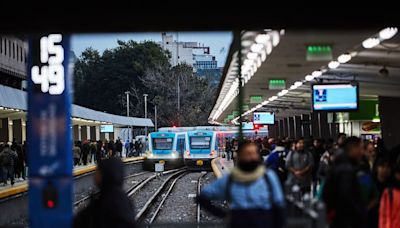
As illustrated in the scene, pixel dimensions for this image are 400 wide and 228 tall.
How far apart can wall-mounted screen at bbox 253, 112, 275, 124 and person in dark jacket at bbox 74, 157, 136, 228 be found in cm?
3093

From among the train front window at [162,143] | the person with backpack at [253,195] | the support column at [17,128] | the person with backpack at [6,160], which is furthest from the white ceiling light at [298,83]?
the train front window at [162,143]

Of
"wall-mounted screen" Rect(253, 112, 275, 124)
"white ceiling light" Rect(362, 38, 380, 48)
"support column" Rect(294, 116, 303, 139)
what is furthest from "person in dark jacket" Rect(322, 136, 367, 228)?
"support column" Rect(294, 116, 303, 139)

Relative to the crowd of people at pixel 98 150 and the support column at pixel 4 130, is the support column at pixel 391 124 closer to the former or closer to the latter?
the crowd of people at pixel 98 150

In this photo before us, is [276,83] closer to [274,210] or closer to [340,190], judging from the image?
[340,190]

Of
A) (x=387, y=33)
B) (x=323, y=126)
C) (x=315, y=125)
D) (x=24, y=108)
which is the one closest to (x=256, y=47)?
(x=387, y=33)

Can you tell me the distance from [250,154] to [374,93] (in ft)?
60.9

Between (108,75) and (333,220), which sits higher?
(108,75)

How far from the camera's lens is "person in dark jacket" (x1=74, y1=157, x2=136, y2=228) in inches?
256

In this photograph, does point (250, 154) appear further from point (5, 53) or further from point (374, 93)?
point (5, 53)

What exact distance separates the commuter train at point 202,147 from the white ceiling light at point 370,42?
105 feet

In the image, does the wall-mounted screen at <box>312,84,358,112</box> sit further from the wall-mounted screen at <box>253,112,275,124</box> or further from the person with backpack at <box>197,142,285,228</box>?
the wall-mounted screen at <box>253,112,275,124</box>

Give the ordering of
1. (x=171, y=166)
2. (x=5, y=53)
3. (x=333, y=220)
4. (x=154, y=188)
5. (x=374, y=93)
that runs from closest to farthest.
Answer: (x=333, y=220)
(x=374, y=93)
(x=154, y=188)
(x=5, y=53)
(x=171, y=166)

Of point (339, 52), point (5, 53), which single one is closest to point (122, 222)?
point (339, 52)

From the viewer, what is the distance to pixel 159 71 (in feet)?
288
